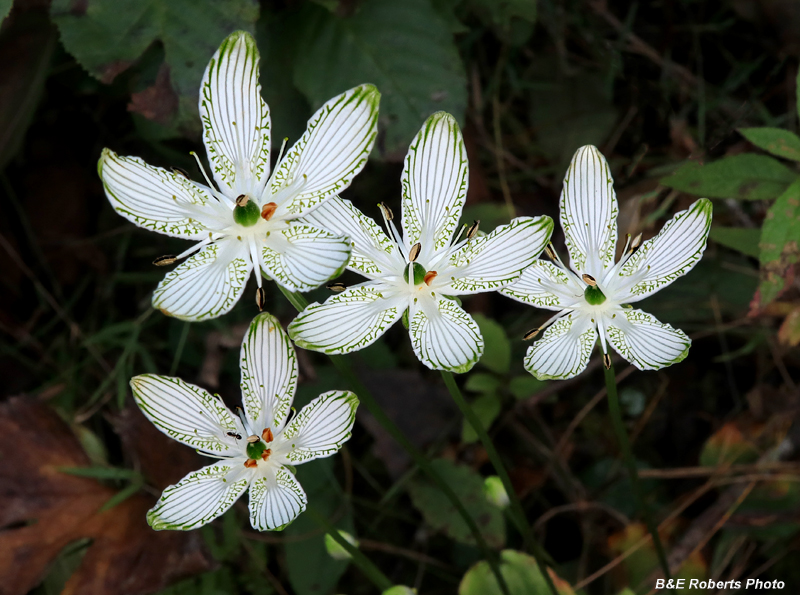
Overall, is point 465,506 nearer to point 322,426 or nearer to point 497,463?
point 497,463

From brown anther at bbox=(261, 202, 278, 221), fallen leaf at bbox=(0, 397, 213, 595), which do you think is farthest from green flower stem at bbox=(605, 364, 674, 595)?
fallen leaf at bbox=(0, 397, 213, 595)

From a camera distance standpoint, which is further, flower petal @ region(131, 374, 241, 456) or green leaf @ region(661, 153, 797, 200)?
green leaf @ region(661, 153, 797, 200)

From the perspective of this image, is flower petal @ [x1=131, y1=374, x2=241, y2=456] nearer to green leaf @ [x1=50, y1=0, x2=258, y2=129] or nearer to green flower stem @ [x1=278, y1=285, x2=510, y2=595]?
green flower stem @ [x1=278, y1=285, x2=510, y2=595]

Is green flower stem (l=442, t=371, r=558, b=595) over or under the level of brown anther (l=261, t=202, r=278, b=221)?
under

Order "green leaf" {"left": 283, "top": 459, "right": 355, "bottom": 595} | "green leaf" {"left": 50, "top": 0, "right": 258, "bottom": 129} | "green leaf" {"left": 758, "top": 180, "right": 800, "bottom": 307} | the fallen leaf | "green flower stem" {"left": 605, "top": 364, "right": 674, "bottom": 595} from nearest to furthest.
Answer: "green flower stem" {"left": 605, "top": 364, "right": 674, "bottom": 595}, "green leaf" {"left": 758, "top": 180, "right": 800, "bottom": 307}, "green leaf" {"left": 50, "top": 0, "right": 258, "bottom": 129}, the fallen leaf, "green leaf" {"left": 283, "top": 459, "right": 355, "bottom": 595}

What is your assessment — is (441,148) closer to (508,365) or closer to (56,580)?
(508,365)
